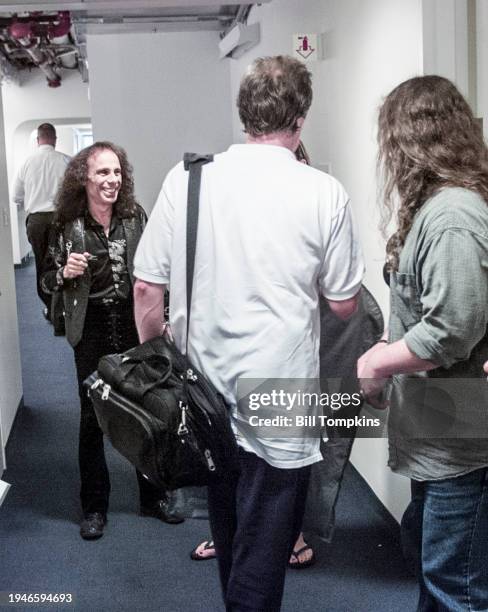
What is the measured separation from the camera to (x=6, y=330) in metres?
→ 3.90

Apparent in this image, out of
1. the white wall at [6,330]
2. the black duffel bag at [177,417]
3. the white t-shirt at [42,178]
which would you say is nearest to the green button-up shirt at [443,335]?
the black duffel bag at [177,417]

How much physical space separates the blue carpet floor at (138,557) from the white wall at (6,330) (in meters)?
0.29

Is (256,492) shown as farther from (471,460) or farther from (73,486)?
(73,486)

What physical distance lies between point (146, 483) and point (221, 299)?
1.59 metres

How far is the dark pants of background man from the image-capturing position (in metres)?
1.56

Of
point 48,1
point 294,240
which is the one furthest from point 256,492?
point 48,1

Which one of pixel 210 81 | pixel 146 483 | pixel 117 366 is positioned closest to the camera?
pixel 117 366

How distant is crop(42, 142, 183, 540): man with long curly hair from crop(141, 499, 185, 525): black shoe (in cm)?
23

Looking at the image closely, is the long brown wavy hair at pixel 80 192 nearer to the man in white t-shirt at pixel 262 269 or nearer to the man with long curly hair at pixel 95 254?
the man with long curly hair at pixel 95 254

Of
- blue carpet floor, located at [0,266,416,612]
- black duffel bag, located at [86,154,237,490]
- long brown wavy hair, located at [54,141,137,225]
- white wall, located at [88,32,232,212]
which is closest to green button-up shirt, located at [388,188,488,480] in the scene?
black duffel bag, located at [86,154,237,490]

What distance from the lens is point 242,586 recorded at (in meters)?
1.60

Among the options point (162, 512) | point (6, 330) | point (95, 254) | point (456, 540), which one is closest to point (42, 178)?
point (6, 330)

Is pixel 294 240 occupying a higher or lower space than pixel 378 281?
higher

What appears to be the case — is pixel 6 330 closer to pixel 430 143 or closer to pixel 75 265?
pixel 75 265
